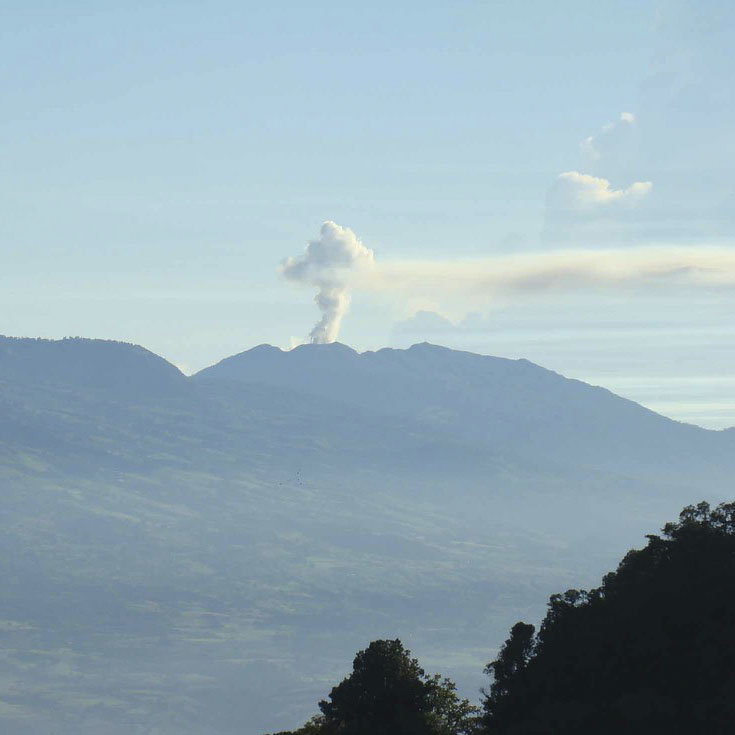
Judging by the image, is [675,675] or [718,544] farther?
[718,544]

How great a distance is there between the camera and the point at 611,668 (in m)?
70.7

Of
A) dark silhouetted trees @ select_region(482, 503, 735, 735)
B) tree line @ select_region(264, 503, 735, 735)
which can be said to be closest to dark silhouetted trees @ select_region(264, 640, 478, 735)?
tree line @ select_region(264, 503, 735, 735)

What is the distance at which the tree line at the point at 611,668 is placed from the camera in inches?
2589

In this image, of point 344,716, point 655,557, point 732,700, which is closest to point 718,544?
point 655,557

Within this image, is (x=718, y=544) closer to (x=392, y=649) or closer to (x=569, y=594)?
(x=569, y=594)

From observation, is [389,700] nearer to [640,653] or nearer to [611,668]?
[611,668]

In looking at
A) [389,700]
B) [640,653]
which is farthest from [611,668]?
[389,700]

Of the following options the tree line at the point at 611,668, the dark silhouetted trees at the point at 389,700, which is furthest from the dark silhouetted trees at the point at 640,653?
the dark silhouetted trees at the point at 389,700

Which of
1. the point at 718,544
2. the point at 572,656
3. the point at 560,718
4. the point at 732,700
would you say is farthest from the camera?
the point at 718,544

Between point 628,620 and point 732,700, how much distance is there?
11.5 metres

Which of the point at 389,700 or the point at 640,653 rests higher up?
the point at 640,653

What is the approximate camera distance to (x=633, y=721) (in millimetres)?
63938

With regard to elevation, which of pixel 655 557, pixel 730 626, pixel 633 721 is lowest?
pixel 633 721

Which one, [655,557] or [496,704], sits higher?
[655,557]
